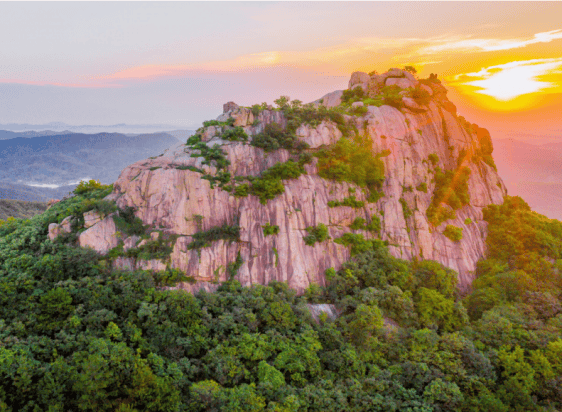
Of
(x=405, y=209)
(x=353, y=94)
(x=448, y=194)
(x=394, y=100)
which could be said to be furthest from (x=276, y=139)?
(x=448, y=194)

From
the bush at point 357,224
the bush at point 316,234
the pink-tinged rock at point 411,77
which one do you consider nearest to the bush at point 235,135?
the bush at point 316,234

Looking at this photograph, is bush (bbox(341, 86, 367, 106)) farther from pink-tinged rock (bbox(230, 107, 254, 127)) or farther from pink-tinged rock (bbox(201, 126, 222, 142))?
pink-tinged rock (bbox(201, 126, 222, 142))

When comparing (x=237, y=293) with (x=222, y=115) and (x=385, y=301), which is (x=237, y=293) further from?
(x=222, y=115)

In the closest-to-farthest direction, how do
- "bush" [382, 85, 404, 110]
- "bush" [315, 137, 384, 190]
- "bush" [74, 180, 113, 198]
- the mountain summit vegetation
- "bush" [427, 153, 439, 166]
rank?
the mountain summit vegetation
"bush" [74, 180, 113, 198]
"bush" [315, 137, 384, 190]
"bush" [427, 153, 439, 166]
"bush" [382, 85, 404, 110]

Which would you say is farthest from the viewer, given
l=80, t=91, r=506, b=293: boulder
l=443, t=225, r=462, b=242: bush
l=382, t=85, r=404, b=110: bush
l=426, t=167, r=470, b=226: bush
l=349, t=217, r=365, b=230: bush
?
l=382, t=85, r=404, b=110: bush

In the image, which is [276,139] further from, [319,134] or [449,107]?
[449,107]

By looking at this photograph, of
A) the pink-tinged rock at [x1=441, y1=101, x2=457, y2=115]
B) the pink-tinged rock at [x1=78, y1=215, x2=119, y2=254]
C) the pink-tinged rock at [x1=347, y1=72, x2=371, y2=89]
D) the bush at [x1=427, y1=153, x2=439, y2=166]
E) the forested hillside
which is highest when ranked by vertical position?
the pink-tinged rock at [x1=347, y1=72, x2=371, y2=89]

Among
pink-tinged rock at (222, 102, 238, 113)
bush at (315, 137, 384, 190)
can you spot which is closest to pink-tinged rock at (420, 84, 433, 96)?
bush at (315, 137, 384, 190)
